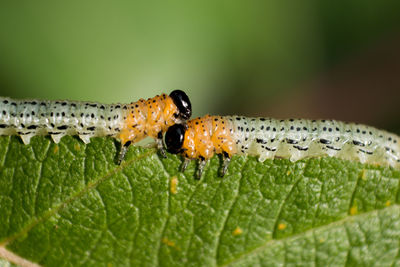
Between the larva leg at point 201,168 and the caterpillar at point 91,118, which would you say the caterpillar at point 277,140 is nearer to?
the larva leg at point 201,168

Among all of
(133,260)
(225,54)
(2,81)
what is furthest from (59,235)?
(225,54)

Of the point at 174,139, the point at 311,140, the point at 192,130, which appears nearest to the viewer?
the point at 174,139

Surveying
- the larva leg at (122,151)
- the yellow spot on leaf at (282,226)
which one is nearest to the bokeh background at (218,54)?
the larva leg at (122,151)

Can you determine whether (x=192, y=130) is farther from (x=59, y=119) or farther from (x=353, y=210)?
(x=353, y=210)

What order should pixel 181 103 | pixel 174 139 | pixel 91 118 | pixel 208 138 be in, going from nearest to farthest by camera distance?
pixel 174 139, pixel 91 118, pixel 208 138, pixel 181 103

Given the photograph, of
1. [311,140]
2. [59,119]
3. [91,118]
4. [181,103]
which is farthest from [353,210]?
[59,119]

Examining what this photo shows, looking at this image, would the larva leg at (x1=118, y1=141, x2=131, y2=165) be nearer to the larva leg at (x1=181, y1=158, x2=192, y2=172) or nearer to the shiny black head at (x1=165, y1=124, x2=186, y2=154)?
Result: the shiny black head at (x1=165, y1=124, x2=186, y2=154)
